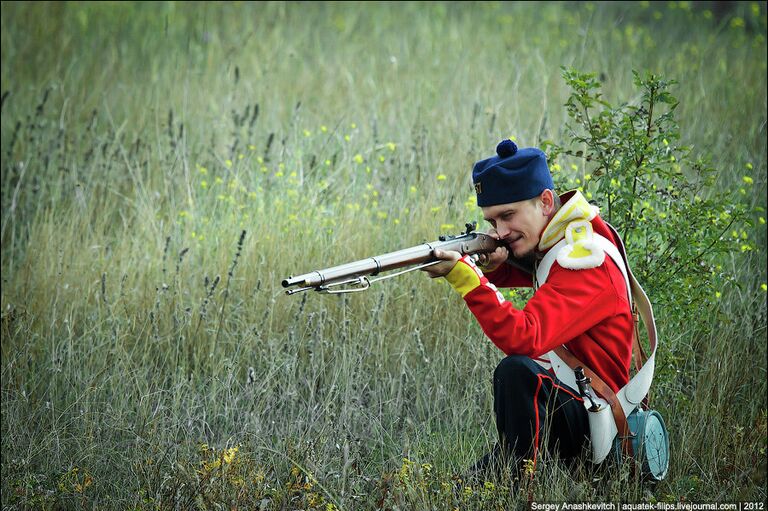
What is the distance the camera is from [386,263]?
335 cm

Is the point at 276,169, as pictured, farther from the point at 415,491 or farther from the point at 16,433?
the point at 415,491

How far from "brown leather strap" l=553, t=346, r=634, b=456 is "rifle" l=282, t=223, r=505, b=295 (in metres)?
0.50

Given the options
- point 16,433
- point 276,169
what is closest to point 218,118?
point 276,169

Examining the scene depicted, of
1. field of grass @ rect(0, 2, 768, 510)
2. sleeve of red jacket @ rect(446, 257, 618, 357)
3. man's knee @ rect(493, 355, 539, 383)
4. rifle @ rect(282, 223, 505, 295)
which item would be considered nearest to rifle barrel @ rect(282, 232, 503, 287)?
rifle @ rect(282, 223, 505, 295)

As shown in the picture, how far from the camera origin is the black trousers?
3.43m

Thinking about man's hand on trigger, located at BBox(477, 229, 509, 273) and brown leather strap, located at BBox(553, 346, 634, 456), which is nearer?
brown leather strap, located at BBox(553, 346, 634, 456)

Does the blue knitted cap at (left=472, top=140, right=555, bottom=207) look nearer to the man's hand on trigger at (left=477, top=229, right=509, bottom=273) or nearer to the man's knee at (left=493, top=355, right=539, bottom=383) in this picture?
the man's hand on trigger at (left=477, top=229, right=509, bottom=273)

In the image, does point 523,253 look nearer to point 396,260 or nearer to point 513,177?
point 513,177

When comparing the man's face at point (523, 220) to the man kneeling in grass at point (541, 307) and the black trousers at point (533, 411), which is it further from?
the black trousers at point (533, 411)

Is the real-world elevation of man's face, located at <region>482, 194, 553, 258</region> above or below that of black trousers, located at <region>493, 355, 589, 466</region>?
above

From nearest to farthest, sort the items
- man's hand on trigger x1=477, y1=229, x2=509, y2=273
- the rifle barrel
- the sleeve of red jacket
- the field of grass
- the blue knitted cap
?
the rifle barrel → the sleeve of red jacket → the blue knitted cap → man's hand on trigger x1=477, y1=229, x2=509, y2=273 → the field of grass

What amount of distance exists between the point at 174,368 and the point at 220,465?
4.37ft

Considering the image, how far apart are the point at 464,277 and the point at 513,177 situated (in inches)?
18.0

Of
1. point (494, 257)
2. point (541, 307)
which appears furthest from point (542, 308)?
point (494, 257)
